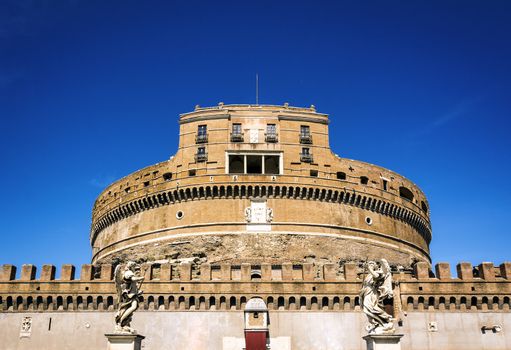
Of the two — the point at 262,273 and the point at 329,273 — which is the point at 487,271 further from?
the point at 262,273

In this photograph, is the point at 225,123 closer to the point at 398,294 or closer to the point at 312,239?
the point at 312,239

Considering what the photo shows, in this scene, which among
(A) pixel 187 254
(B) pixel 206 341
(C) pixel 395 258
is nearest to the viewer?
(B) pixel 206 341

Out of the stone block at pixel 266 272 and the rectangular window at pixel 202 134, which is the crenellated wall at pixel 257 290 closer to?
the stone block at pixel 266 272

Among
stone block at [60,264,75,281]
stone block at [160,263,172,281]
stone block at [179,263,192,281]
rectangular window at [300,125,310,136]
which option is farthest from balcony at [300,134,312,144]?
stone block at [60,264,75,281]

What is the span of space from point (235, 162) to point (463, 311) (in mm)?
19462

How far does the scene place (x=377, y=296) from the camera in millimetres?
14609

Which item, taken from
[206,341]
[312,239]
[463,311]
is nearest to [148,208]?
[312,239]

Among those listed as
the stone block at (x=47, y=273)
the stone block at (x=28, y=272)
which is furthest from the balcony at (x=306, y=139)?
the stone block at (x=28, y=272)

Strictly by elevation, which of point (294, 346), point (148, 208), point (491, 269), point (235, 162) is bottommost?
point (294, 346)

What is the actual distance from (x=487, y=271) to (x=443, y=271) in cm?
246

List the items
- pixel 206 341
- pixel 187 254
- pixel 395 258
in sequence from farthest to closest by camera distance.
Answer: pixel 395 258 < pixel 187 254 < pixel 206 341

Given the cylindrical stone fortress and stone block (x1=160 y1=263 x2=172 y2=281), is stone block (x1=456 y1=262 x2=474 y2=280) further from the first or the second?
stone block (x1=160 y1=263 x2=172 y2=281)

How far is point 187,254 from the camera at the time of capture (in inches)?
1566

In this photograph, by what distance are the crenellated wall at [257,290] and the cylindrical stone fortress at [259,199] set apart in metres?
7.04
